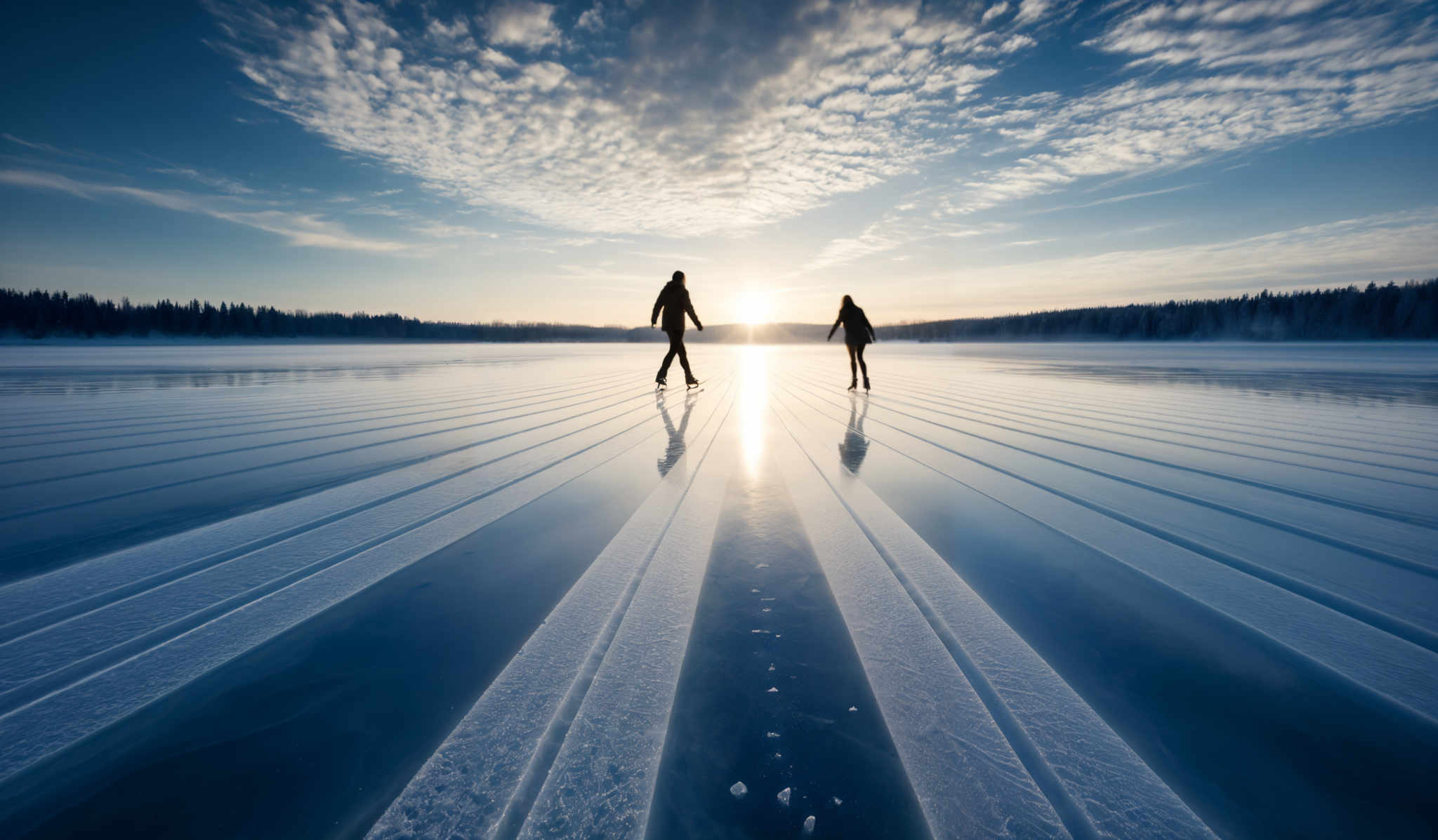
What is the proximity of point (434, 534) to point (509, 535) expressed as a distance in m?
0.38

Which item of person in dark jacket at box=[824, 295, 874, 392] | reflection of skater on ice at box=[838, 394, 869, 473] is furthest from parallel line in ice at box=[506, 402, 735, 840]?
person in dark jacket at box=[824, 295, 874, 392]

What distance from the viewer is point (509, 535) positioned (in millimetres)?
2838

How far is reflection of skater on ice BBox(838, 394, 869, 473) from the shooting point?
4500 mm

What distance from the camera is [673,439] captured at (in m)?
A: 5.56

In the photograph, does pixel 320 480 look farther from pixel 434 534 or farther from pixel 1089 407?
pixel 1089 407

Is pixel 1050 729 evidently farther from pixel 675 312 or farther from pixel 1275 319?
pixel 1275 319

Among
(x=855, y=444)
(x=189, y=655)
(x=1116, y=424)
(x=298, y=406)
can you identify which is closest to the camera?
(x=189, y=655)

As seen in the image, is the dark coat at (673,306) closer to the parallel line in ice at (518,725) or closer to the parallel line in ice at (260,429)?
the parallel line in ice at (260,429)

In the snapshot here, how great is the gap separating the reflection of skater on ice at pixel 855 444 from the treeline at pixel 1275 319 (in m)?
97.0

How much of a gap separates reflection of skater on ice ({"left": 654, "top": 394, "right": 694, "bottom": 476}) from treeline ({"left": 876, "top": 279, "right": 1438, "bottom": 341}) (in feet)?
323

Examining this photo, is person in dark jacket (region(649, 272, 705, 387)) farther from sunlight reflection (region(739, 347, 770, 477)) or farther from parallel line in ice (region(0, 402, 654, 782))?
parallel line in ice (region(0, 402, 654, 782))

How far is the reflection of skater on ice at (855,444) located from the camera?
4.50 metres

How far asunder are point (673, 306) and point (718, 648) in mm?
9518

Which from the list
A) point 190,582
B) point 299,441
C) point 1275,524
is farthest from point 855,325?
point 190,582
